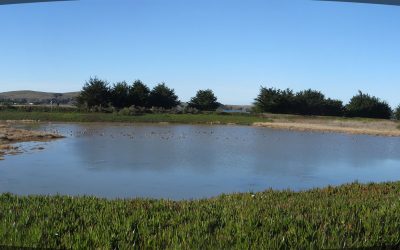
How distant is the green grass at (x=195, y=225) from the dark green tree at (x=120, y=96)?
46.0 m

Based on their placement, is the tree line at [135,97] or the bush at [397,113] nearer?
the tree line at [135,97]

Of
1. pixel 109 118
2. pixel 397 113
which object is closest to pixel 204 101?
pixel 109 118

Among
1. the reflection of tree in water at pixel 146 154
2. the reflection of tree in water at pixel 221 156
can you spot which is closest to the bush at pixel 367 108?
the reflection of tree in water at pixel 221 156

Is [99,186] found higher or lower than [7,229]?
lower

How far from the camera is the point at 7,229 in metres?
4.32

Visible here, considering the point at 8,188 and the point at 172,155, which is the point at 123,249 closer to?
the point at 8,188

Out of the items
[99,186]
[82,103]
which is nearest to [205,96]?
[82,103]

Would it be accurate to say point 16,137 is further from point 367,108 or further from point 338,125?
point 367,108

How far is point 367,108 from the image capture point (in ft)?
189

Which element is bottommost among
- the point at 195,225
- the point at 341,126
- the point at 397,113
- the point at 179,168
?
the point at 179,168

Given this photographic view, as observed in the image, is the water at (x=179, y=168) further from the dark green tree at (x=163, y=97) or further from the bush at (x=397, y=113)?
the bush at (x=397, y=113)

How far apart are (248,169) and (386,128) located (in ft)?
90.2

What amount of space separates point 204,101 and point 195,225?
2096 inches

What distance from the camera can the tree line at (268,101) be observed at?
51628 millimetres
